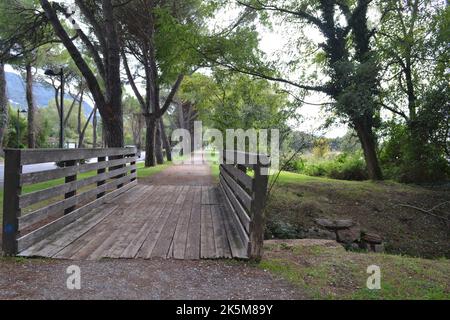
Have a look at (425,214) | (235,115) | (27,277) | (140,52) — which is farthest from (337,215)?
(140,52)

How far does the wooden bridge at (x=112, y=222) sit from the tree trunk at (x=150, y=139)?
11.1 metres

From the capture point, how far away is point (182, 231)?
4949mm

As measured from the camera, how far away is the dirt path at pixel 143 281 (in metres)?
3.02

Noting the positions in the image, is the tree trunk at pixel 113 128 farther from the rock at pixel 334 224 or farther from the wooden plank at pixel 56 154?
the rock at pixel 334 224

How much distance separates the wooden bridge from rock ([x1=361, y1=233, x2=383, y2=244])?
117 inches

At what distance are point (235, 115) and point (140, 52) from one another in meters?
6.92

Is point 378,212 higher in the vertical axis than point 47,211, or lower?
lower

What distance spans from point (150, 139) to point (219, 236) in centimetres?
1411

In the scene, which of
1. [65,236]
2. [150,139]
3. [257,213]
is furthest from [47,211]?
[150,139]

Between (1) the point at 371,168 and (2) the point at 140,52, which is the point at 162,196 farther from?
(2) the point at 140,52

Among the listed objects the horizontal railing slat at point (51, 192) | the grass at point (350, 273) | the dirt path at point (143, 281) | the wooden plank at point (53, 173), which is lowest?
the grass at point (350, 273)

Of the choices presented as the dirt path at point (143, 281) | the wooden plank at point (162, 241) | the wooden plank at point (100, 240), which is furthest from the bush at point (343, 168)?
the dirt path at point (143, 281)

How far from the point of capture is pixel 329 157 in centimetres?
1769

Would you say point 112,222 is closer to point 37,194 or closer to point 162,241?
point 162,241
